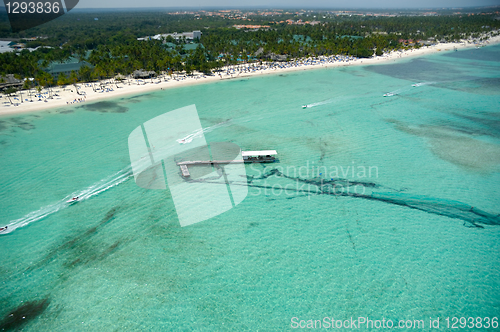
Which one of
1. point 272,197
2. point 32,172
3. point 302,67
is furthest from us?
point 302,67

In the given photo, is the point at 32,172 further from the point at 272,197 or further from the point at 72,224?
the point at 272,197

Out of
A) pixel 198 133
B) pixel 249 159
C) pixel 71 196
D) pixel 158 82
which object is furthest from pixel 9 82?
pixel 249 159

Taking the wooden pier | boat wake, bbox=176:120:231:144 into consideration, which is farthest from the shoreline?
→ the wooden pier

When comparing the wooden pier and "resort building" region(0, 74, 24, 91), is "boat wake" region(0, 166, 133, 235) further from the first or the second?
"resort building" region(0, 74, 24, 91)

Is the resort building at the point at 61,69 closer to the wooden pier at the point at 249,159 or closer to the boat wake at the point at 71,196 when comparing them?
the boat wake at the point at 71,196

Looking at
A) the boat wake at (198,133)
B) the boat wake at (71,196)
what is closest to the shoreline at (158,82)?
the boat wake at (198,133)

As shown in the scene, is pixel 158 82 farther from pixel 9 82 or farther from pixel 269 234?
pixel 269 234

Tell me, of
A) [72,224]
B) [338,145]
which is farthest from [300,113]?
[72,224]
